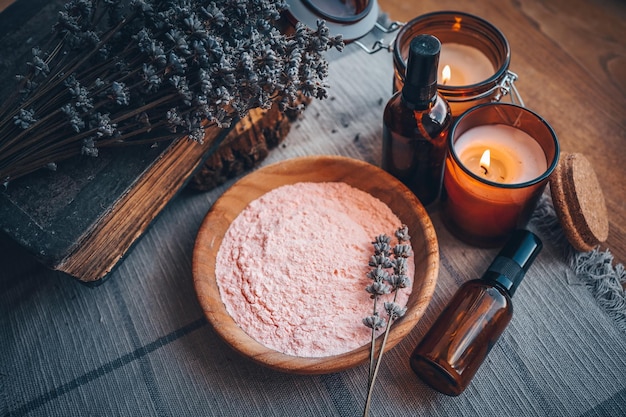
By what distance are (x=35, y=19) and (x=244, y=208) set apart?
43cm

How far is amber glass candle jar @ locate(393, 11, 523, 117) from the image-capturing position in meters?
0.78

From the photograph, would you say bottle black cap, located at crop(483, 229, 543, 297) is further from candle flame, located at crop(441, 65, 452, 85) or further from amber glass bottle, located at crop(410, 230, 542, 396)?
candle flame, located at crop(441, 65, 452, 85)

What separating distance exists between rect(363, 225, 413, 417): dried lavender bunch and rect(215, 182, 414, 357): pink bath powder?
21 millimetres

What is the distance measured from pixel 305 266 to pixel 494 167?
0.31m

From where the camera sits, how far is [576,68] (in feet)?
3.29

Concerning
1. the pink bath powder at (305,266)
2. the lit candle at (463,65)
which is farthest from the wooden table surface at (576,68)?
the pink bath powder at (305,266)

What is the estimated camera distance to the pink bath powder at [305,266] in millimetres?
698

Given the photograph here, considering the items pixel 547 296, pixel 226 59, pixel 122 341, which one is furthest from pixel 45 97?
pixel 547 296

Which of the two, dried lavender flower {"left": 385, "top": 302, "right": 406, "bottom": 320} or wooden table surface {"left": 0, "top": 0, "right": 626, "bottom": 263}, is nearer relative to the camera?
dried lavender flower {"left": 385, "top": 302, "right": 406, "bottom": 320}

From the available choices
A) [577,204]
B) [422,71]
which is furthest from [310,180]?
[577,204]

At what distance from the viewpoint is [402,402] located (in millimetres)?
705

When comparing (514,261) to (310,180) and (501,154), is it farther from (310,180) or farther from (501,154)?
(310,180)

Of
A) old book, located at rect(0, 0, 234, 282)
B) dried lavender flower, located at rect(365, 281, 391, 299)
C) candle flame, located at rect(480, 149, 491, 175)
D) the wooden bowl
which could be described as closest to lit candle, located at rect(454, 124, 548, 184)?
candle flame, located at rect(480, 149, 491, 175)

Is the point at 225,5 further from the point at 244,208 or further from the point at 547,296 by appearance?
the point at 547,296
